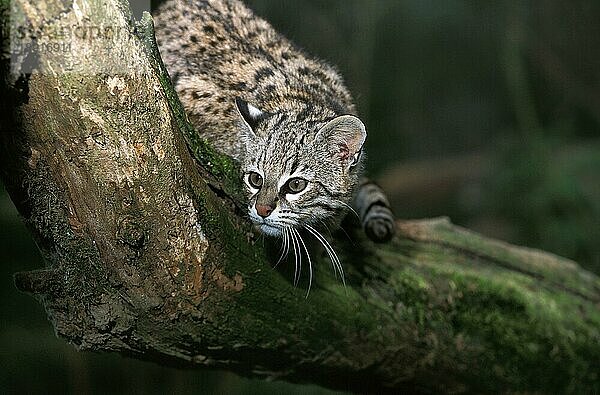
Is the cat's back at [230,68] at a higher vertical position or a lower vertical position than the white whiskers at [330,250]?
higher

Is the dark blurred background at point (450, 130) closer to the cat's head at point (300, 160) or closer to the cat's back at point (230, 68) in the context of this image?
the cat's back at point (230, 68)

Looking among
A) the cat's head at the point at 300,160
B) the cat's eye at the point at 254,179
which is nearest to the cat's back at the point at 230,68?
the cat's head at the point at 300,160

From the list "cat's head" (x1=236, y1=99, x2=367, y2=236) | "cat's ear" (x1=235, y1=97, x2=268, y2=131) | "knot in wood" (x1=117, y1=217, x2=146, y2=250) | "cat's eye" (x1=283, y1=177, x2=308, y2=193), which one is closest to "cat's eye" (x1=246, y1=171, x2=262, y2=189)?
"cat's head" (x1=236, y1=99, x2=367, y2=236)

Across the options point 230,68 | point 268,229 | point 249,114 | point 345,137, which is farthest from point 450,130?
point 268,229

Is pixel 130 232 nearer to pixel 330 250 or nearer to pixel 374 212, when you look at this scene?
pixel 330 250

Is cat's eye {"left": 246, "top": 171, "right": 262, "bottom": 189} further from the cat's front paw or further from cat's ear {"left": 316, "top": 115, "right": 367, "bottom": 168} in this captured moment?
the cat's front paw

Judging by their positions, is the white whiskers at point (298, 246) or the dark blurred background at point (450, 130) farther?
the dark blurred background at point (450, 130)
